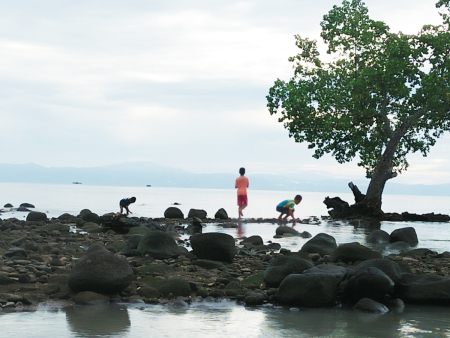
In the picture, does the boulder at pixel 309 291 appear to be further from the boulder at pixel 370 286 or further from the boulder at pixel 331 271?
the boulder at pixel 331 271

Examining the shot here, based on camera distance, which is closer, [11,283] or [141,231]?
[11,283]

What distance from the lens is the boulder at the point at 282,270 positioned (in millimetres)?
10164

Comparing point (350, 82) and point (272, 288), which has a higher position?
point (350, 82)

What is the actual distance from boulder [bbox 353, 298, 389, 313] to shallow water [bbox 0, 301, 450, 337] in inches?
8.6

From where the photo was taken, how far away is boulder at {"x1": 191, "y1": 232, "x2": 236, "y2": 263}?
42.0 feet

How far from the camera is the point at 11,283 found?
9.74 m

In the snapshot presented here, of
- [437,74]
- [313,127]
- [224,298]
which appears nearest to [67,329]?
[224,298]

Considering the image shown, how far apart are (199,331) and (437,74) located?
2795 centimetres

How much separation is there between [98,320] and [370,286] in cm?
450

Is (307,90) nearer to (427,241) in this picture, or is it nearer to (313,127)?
(313,127)

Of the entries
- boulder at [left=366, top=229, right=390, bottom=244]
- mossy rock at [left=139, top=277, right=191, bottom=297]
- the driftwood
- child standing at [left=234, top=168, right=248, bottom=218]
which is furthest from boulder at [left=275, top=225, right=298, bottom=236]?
the driftwood

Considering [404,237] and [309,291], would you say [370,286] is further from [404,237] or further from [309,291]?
[404,237]

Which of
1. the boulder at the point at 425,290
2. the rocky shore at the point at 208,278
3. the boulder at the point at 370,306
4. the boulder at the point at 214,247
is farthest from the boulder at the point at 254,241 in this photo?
the boulder at the point at 370,306

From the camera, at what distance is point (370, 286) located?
9164 millimetres
